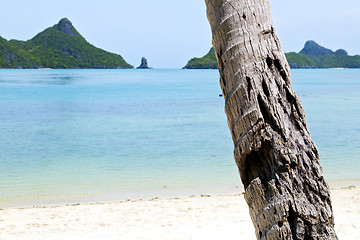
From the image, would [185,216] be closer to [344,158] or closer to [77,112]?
[344,158]

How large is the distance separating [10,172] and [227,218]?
786 centimetres

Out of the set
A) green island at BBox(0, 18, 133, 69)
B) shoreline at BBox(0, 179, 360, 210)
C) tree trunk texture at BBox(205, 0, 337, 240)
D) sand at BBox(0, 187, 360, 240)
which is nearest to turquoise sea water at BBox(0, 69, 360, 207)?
shoreline at BBox(0, 179, 360, 210)

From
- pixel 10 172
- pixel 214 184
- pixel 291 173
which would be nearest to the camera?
pixel 291 173

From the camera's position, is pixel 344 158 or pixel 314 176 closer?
pixel 314 176

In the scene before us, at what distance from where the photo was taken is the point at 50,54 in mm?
178625

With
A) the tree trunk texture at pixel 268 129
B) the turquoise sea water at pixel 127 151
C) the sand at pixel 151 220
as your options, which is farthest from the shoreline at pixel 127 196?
the tree trunk texture at pixel 268 129

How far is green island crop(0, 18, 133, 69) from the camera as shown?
160 meters

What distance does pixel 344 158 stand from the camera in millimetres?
14039

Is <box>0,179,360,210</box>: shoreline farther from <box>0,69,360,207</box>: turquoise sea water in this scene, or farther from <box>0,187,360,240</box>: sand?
<box>0,187,360,240</box>: sand

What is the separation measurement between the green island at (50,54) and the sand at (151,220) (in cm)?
16087

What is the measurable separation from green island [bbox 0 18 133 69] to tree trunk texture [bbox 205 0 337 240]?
167031 mm

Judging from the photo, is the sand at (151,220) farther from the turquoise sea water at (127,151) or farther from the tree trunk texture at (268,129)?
the tree trunk texture at (268,129)

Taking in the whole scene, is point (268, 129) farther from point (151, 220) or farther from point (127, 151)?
point (127, 151)

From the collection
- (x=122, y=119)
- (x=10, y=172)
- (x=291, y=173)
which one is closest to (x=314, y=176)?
(x=291, y=173)
